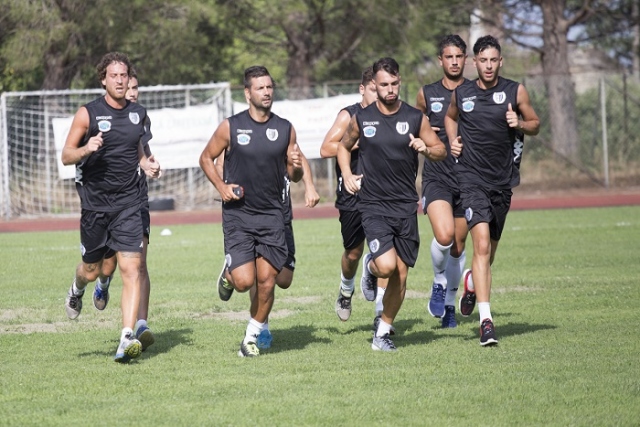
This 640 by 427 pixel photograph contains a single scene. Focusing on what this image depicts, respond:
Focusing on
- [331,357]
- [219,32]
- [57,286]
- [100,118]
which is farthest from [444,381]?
[219,32]

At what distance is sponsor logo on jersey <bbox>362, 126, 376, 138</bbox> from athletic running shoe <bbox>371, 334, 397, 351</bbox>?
5.19 feet

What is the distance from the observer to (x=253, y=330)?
27.8 feet

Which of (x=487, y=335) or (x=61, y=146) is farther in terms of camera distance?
(x=61, y=146)

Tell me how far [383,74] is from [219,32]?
21.1m

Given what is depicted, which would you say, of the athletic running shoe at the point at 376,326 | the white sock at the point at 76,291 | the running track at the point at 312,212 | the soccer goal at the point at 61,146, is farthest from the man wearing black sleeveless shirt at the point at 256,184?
the soccer goal at the point at 61,146

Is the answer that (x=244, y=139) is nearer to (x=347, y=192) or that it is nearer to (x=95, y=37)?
(x=347, y=192)

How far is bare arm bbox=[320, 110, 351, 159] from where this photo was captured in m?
9.47

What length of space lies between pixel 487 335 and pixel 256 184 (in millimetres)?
2148

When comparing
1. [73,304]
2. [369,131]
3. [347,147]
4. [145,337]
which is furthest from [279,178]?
[73,304]

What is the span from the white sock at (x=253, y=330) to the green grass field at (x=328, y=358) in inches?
6.3

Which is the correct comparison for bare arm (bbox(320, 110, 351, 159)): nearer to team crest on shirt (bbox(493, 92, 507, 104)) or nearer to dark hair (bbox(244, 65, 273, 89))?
dark hair (bbox(244, 65, 273, 89))

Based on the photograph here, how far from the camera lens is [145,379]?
7.48 metres

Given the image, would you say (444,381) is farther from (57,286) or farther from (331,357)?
(57,286)

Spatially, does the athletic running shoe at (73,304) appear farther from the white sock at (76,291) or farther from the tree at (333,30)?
the tree at (333,30)
